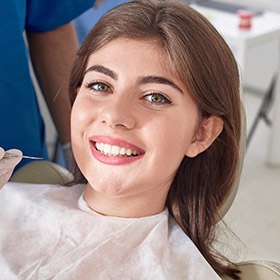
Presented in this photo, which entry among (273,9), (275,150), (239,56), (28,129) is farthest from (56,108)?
(273,9)

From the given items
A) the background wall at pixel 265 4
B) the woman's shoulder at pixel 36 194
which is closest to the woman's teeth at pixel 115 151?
the woman's shoulder at pixel 36 194

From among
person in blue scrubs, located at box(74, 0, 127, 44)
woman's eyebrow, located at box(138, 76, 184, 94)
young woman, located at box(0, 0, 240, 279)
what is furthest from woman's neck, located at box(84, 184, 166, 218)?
person in blue scrubs, located at box(74, 0, 127, 44)

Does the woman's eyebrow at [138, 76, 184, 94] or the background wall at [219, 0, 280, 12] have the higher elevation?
the woman's eyebrow at [138, 76, 184, 94]

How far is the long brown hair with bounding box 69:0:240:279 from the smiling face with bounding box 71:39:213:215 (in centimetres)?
2

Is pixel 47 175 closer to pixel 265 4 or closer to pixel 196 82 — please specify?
pixel 196 82

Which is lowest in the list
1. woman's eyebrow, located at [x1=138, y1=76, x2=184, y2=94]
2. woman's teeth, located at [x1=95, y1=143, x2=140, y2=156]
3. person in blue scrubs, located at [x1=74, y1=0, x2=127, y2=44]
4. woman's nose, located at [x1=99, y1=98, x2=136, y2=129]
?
person in blue scrubs, located at [x1=74, y1=0, x2=127, y2=44]

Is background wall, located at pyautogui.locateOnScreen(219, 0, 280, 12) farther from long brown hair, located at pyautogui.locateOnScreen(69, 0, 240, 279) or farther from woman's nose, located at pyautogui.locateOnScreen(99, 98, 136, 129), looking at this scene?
woman's nose, located at pyautogui.locateOnScreen(99, 98, 136, 129)

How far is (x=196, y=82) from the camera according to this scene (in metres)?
1.15

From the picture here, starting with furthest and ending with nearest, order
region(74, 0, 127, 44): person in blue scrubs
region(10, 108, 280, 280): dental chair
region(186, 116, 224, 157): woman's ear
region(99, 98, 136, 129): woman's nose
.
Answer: region(74, 0, 127, 44): person in blue scrubs < region(10, 108, 280, 280): dental chair < region(186, 116, 224, 157): woman's ear < region(99, 98, 136, 129): woman's nose

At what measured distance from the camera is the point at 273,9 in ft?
12.0

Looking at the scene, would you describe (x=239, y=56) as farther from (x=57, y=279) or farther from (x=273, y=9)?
(x=57, y=279)

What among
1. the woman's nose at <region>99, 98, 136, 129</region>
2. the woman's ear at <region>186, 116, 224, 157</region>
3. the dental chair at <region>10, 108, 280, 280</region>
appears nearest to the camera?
the woman's nose at <region>99, 98, 136, 129</region>

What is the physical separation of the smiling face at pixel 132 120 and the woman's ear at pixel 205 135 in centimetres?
4

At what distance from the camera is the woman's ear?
124cm
